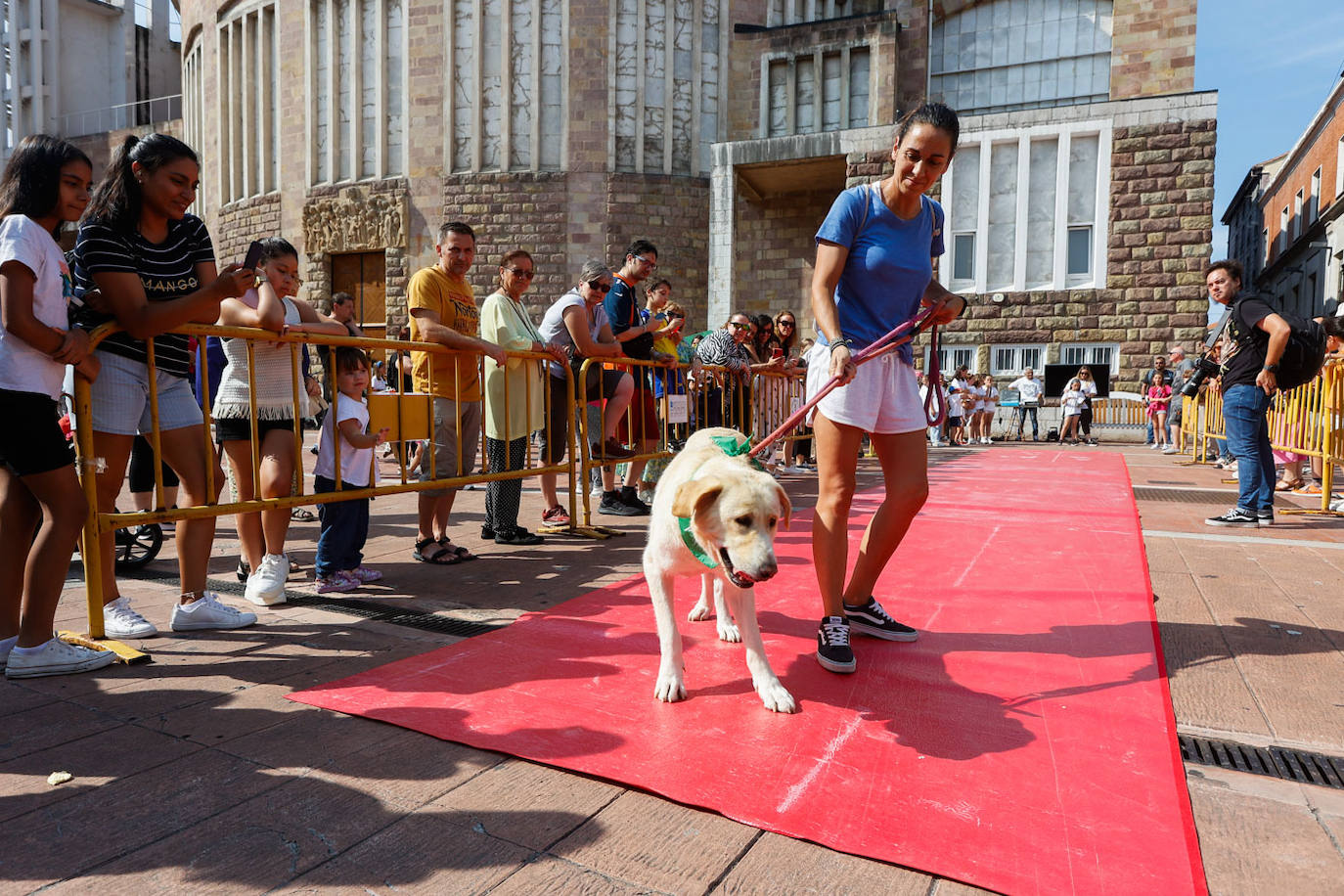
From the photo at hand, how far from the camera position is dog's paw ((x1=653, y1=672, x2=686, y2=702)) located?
8.96 ft

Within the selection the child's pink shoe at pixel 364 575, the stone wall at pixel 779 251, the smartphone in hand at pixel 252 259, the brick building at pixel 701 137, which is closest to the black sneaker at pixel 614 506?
the child's pink shoe at pixel 364 575

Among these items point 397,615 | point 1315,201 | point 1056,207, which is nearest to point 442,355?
point 397,615

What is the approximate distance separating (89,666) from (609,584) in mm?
2405

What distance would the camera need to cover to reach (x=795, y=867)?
71.3 inches

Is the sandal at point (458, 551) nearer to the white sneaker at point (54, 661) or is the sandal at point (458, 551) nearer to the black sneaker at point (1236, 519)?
the white sneaker at point (54, 661)

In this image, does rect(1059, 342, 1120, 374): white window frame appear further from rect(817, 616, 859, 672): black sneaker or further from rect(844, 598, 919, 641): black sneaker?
rect(817, 616, 859, 672): black sneaker

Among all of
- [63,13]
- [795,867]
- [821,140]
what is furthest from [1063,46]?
[63,13]

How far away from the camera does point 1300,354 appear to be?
20.2 feet

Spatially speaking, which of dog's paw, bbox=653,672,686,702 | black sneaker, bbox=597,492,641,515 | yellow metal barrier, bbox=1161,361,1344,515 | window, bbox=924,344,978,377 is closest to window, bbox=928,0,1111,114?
window, bbox=924,344,978,377

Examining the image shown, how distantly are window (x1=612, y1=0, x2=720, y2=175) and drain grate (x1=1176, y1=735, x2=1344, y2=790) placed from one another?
23.0m

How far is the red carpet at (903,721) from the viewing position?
1.93 metres

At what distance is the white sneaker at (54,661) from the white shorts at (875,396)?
3.09 meters

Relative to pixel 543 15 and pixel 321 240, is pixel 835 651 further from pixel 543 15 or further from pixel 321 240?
pixel 321 240

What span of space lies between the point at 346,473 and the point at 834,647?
3011mm
